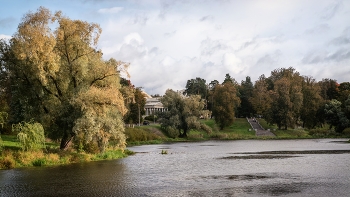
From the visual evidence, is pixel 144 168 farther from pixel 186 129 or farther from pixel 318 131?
pixel 318 131

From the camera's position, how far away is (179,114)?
334 ft

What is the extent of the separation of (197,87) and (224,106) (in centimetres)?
5671

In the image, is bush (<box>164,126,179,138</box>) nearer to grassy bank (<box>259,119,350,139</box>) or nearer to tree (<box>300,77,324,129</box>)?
grassy bank (<box>259,119,350,139</box>)

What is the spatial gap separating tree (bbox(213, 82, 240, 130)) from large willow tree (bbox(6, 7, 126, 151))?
70.1m

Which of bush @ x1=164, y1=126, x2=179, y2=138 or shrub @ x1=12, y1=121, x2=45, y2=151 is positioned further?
bush @ x1=164, y1=126, x2=179, y2=138

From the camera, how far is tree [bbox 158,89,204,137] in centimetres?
10025

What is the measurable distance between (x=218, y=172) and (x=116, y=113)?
17.7 metres

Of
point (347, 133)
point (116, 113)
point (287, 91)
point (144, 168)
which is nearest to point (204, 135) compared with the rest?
point (287, 91)

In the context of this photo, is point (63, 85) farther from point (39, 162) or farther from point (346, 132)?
point (346, 132)

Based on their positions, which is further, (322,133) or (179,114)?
(322,133)

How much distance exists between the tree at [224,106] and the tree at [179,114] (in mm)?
12462

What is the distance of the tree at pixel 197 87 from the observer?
171625 millimetres

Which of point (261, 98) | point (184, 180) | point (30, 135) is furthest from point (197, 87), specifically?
point (184, 180)

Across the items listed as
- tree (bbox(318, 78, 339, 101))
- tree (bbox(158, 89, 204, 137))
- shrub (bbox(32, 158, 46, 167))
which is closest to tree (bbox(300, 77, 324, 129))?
tree (bbox(318, 78, 339, 101))
